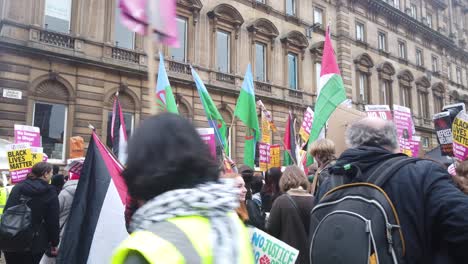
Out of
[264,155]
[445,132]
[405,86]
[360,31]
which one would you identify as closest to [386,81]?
[405,86]

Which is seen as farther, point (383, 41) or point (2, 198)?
point (383, 41)

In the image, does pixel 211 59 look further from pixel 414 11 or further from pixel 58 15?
pixel 414 11

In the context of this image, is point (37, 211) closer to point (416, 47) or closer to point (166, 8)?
point (166, 8)

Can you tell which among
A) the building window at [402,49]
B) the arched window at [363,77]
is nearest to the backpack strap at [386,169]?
the arched window at [363,77]

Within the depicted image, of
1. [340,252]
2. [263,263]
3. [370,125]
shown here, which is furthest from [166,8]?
[263,263]

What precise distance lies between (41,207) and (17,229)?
357 millimetres

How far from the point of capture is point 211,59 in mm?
17828

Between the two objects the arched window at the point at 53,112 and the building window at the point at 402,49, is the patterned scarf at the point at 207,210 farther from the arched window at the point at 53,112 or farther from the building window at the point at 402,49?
the building window at the point at 402,49

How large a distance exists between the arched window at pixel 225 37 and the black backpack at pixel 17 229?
1370cm

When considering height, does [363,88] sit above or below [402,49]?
below

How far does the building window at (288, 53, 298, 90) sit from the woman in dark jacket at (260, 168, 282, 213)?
16147 millimetres

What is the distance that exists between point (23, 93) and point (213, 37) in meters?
8.28

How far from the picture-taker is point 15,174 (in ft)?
26.3

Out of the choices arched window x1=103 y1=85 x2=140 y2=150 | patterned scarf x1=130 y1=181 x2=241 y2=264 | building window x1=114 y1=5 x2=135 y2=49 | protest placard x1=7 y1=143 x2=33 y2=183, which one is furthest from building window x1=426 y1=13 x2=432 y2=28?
patterned scarf x1=130 y1=181 x2=241 y2=264
